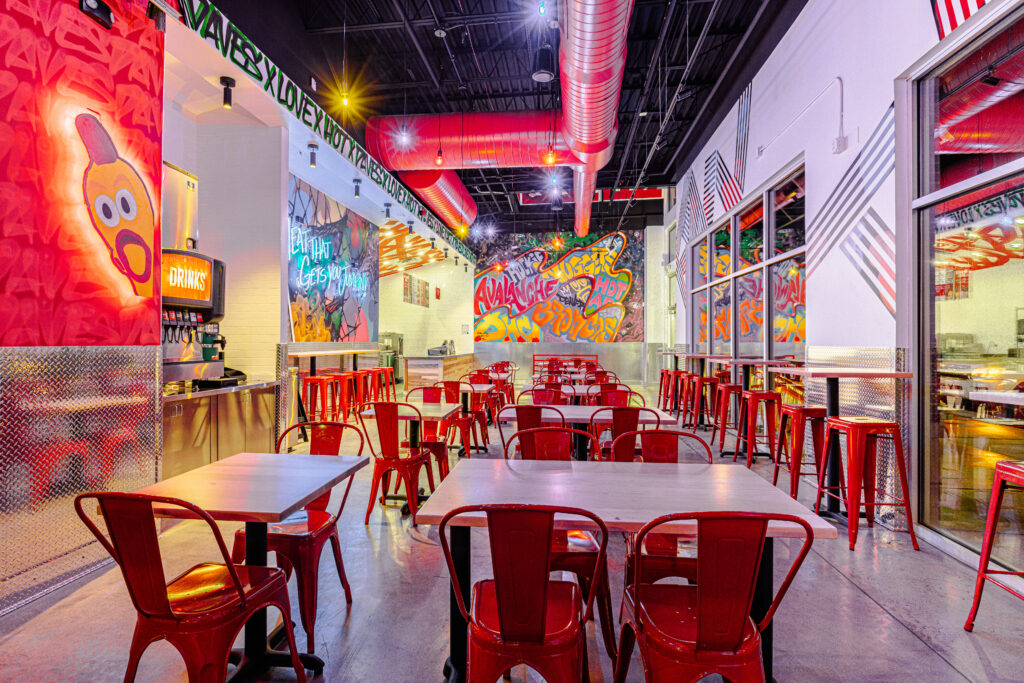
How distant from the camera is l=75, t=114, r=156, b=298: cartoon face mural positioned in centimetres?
305

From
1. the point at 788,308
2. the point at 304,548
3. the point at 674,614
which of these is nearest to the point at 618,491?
the point at 674,614

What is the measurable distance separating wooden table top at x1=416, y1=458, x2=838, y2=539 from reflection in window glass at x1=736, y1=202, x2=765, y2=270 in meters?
5.11

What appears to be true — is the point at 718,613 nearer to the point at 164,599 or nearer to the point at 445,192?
the point at 164,599

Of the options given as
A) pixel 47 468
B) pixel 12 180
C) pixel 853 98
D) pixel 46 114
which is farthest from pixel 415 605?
pixel 853 98

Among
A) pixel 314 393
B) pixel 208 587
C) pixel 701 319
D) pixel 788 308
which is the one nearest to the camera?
pixel 208 587

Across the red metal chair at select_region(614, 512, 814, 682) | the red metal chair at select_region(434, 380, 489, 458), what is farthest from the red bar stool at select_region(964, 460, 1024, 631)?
the red metal chair at select_region(434, 380, 489, 458)

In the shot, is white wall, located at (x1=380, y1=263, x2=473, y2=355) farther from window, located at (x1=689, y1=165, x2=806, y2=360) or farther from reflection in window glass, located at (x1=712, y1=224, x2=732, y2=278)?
reflection in window glass, located at (x1=712, y1=224, x2=732, y2=278)

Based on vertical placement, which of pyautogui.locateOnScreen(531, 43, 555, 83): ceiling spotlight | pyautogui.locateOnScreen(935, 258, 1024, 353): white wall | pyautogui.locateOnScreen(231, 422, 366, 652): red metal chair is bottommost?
pyautogui.locateOnScreen(231, 422, 366, 652): red metal chair

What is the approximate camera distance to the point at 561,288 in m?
15.0

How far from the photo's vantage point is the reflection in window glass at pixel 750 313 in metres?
6.67

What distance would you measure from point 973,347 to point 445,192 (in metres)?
7.68

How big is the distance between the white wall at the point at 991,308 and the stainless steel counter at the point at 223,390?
5.29m

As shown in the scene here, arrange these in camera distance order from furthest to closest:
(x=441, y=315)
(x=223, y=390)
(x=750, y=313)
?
1. (x=441, y=315)
2. (x=750, y=313)
3. (x=223, y=390)

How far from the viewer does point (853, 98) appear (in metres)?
4.23
